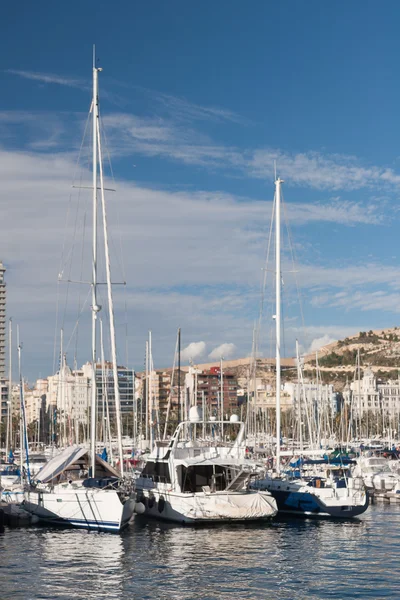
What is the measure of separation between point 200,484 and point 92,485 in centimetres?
642

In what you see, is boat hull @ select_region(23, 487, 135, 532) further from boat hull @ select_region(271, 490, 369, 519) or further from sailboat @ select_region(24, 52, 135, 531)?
boat hull @ select_region(271, 490, 369, 519)

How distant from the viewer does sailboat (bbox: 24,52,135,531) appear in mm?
37625

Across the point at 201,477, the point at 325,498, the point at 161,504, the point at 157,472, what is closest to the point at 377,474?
the point at 325,498

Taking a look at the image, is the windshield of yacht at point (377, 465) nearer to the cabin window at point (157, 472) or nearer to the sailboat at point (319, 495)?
the sailboat at point (319, 495)

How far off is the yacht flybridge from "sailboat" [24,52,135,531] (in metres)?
2.44

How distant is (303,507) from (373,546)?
851 centimetres

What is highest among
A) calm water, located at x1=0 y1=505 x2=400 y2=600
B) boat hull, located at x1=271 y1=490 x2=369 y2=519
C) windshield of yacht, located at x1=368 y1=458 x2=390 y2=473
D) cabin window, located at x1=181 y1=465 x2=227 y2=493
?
cabin window, located at x1=181 y1=465 x2=227 y2=493

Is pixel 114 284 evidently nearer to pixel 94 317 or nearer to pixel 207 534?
pixel 94 317

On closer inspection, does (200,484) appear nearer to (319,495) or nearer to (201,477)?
(201,477)

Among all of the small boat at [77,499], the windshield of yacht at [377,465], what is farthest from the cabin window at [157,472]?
the windshield of yacht at [377,465]

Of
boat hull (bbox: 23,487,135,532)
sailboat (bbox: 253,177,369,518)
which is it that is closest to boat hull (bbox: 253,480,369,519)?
sailboat (bbox: 253,177,369,518)

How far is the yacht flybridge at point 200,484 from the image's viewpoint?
40.2 metres

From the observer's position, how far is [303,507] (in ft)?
145

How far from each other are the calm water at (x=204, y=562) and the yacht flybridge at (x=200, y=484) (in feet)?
2.40
